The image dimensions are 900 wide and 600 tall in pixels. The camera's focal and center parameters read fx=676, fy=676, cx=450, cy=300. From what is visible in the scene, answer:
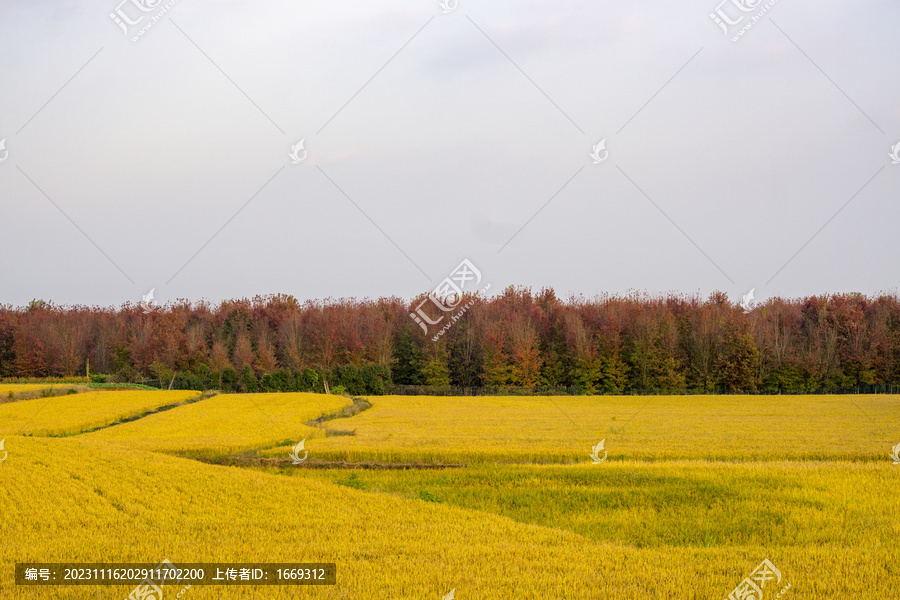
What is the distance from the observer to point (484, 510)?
58.9 ft

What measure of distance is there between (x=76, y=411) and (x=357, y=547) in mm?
35706

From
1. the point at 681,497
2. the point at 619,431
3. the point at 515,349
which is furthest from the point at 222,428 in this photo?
the point at 515,349

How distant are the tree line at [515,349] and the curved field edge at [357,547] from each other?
53.9 metres

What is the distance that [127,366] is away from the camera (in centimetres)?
9075

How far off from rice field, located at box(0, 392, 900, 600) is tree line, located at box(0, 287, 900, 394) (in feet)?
146

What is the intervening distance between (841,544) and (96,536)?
14487mm

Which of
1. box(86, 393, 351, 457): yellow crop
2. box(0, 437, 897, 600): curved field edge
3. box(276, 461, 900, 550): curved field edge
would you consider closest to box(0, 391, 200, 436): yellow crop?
box(86, 393, 351, 457): yellow crop

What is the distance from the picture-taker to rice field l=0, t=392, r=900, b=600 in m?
10.6

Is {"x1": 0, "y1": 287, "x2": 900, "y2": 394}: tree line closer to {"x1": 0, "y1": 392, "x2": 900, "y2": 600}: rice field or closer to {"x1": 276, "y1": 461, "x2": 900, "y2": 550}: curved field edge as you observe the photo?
{"x1": 0, "y1": 392, "x2": 900, "y2": 600}: rice field

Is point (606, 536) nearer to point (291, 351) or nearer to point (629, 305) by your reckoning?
point (291, 351)

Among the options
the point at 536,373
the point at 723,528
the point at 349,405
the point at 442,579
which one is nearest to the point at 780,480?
the point at 723,528

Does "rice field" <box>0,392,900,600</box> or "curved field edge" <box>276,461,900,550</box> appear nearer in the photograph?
"rice field" <box>0,392,900,600</box>

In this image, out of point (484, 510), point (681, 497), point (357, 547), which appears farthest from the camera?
point (681, 497)

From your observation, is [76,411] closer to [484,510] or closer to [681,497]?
[484,510]
